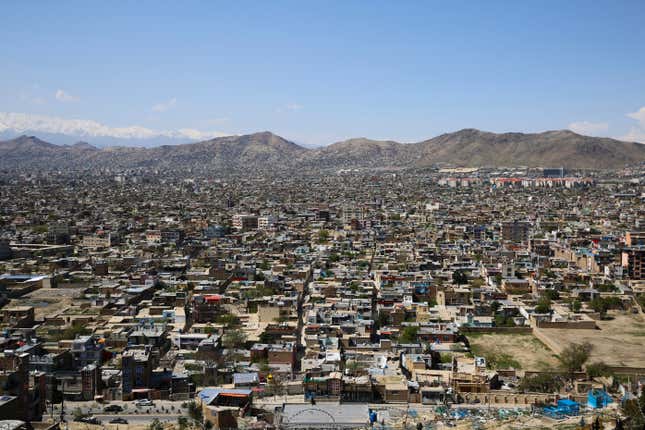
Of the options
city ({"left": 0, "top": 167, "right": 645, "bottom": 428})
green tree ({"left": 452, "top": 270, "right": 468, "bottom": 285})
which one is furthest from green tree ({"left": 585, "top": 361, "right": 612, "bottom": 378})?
green tree ({"left": 452, "top": 270, "right": 468, "bottom": 285})

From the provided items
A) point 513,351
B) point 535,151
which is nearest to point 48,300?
point 513,351

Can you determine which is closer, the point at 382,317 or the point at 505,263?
the point at 382,317

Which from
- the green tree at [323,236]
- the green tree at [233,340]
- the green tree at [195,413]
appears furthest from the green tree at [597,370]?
the green tree at [323,236]

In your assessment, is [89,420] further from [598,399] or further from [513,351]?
[513,351]

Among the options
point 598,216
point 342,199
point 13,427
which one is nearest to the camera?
point 13,427

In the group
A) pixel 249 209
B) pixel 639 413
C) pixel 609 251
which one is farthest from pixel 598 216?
pixel 639 413

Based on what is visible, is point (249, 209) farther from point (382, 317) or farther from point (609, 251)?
point (382, 317)
